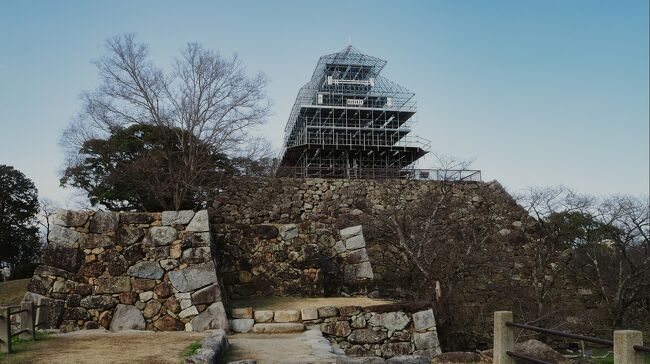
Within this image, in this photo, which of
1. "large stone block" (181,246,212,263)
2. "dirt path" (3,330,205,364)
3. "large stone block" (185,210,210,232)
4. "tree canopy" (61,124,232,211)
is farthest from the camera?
"tree canopy" (61,124,232,211)

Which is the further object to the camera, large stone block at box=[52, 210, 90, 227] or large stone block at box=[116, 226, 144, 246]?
large stone block at box=[116, 226, 144, 246]

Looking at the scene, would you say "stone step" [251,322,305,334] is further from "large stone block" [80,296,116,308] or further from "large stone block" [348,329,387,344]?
"large stone block" [80,296,116,308]

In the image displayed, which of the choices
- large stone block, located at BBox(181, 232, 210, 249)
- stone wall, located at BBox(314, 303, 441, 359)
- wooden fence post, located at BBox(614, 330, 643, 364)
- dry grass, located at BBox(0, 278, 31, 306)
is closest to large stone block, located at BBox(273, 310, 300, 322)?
stone wall, located at BBox(314, 303, 441, 359)

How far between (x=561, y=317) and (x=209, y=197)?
13778 millimetres

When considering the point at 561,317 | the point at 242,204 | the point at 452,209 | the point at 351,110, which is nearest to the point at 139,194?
the point at 242,204

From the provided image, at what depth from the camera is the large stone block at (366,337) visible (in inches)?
343

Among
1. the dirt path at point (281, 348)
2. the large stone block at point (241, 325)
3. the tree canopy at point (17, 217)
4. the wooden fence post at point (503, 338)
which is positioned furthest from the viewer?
the tree canopy at point (17, 217)

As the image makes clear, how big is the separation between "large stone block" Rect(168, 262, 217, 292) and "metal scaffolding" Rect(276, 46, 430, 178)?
24832 millimetres

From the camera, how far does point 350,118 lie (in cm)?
3734

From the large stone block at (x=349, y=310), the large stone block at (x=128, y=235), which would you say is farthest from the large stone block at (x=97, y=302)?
the large stone block at (x=349, y=310)

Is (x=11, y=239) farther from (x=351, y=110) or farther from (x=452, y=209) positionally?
(x=351, y=110)

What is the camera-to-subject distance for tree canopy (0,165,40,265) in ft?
70.2

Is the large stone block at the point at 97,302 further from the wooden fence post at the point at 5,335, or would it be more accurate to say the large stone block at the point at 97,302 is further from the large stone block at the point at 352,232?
the large stone block at the point at 352,232

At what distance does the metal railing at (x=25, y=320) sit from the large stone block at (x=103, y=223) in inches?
51.7
